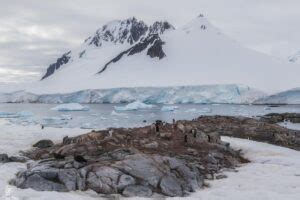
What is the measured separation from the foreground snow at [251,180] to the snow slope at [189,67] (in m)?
107

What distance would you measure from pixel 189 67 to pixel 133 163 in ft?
462

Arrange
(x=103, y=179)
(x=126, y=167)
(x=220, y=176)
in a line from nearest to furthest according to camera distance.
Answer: (x=103, y=179) < (x=126, y=167) < (x=220, y=176)

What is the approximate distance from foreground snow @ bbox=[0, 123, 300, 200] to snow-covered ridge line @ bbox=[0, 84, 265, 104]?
95256 mm

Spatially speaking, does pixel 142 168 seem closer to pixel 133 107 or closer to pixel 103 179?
pixel 103 179

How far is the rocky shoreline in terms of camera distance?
15914 mm

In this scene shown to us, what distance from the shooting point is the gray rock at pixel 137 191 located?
609 inches

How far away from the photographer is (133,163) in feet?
56.4

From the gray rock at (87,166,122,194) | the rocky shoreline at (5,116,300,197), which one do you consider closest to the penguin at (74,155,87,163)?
the rocky shoreline at (5,116,300,197)

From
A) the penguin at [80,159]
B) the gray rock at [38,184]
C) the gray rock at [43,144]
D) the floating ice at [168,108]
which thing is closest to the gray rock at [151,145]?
the penguin at [80,159]

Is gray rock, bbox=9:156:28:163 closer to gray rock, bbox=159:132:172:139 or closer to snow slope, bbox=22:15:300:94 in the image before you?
gray rock, bbox=159:132:172:139

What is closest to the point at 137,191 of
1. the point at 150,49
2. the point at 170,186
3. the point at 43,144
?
the point at 170,186

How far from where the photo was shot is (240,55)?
6240 inches

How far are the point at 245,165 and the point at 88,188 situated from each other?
8128 mm

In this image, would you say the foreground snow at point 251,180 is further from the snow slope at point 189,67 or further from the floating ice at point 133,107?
the snow slope at point 189,67
